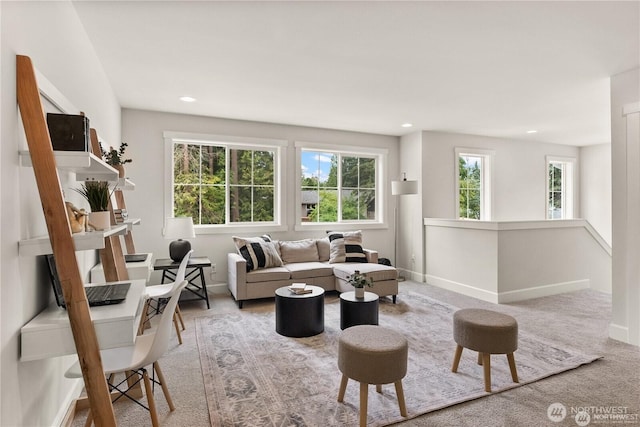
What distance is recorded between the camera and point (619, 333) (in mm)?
3299

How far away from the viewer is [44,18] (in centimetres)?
180

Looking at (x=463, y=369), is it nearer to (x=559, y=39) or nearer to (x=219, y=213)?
(x=559, y=39)

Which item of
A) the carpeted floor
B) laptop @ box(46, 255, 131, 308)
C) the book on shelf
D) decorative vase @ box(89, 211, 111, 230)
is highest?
decorative vase @ box(89, 211, 111, 230)

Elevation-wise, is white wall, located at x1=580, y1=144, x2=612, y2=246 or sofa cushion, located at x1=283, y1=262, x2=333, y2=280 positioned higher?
white wall, located at x1=580, y1=144, x2=612, y2=246

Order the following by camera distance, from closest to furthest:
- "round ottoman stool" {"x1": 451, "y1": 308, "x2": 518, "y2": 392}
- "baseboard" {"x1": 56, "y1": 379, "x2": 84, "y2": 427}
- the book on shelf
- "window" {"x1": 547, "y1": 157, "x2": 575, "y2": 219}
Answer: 1. "baseboard" {"x1": 56, "y1": 379, "x2": 84, "y2": 427}
2. "round ottoman stool" {"x1": 451, "y1": 308, "x2": 518, "y2": 392}
3. the book on shelf
4. "window" {"x1": 547, "y1": 157, "x2": 575, "y2": 219}

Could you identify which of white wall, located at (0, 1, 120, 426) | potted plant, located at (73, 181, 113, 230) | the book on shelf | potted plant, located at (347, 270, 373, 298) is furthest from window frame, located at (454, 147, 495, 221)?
white wall, located at (0, 1, 120, 426)

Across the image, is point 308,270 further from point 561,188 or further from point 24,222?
point 561,188

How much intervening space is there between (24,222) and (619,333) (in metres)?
4.69

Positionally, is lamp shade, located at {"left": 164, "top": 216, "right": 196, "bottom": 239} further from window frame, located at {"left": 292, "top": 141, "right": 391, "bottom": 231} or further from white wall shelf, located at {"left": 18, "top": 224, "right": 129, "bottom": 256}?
white wall shelf, located at {"left": 18, "top": 224, "right": 129, "bottom": 256}

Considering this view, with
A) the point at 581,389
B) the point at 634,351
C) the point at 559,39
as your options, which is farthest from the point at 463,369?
the point at 559,39

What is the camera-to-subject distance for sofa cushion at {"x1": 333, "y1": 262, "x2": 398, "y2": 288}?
4.39m

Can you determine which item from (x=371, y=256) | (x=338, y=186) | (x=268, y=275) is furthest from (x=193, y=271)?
(x=338, y=186)

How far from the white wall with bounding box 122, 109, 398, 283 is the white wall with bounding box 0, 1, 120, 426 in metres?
2.47

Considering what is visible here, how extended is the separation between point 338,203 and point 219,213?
2019 millimetres
